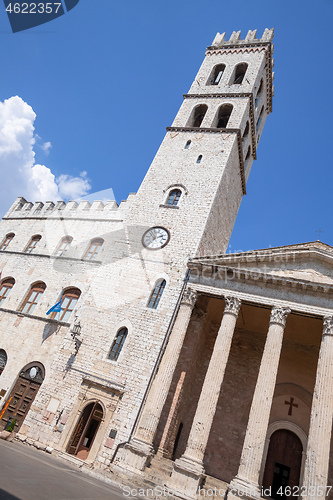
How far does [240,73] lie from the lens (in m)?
25.4

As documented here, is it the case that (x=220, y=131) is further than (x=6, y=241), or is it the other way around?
(x=6, y=241)

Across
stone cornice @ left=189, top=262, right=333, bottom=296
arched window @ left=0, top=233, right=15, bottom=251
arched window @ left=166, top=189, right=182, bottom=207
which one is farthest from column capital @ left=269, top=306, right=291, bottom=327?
arched window @ left=0, top=233, right=15, bottom=251

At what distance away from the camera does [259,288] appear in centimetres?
1402

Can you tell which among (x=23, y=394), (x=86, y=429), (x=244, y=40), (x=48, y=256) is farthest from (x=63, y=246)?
(x=244, y=40)

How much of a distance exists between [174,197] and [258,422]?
11749 millimetres

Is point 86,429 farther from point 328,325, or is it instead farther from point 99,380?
point 328,325

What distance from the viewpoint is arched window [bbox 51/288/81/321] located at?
16.8m

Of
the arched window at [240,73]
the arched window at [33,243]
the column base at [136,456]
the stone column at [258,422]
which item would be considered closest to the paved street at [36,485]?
the column base at [136,456]

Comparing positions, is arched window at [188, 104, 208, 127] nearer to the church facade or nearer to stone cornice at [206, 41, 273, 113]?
the church facade

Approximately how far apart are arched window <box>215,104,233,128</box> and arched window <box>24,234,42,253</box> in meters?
14.1

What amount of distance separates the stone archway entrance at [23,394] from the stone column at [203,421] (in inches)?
290

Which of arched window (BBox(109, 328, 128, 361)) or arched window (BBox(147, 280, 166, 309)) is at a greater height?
arched window (BBox(147, 280, 166, 309))

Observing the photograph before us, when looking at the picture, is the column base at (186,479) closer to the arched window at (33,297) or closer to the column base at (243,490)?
the column base at (243,490)

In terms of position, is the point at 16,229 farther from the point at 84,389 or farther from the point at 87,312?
the point at 84,389
